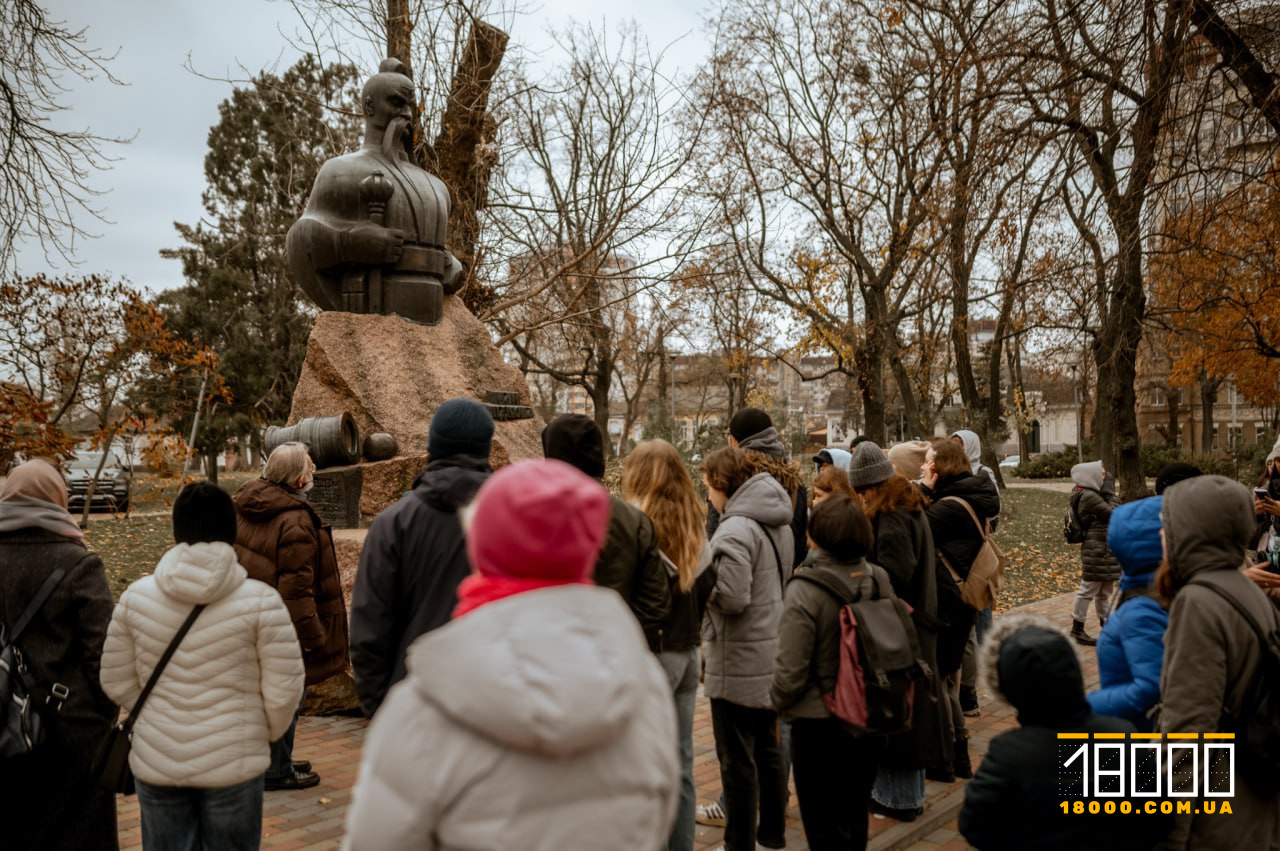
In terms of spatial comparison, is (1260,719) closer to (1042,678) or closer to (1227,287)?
(1042,678)

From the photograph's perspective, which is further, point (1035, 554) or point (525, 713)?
point (1035, 554)

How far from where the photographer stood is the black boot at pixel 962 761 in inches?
212

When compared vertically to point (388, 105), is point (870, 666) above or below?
below

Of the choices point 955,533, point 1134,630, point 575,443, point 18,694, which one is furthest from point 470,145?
point 1134,630

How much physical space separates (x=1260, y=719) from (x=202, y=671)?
3248 mm

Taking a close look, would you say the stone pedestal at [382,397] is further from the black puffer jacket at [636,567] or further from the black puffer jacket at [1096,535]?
the black puffer jacket at [1096,535]

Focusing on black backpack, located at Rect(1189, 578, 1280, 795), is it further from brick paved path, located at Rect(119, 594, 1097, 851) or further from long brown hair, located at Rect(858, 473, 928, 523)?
long brown hair, located at Rect(858, 473, 928, 523)

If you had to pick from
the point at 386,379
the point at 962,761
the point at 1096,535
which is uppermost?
the point at 386,379

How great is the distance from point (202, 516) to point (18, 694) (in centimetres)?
90

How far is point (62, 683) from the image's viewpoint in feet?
11.5

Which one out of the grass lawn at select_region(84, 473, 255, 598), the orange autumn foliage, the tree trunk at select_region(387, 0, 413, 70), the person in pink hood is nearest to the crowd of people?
the person in pink hood

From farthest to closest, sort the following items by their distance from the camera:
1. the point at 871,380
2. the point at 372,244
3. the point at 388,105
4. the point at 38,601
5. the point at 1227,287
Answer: the point at 871,380, the point at 1227,287, the point at 388,105, the point at 372,244, the point at 38,601

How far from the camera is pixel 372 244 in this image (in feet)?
25.3

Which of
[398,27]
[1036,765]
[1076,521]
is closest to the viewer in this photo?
[1036,765]
